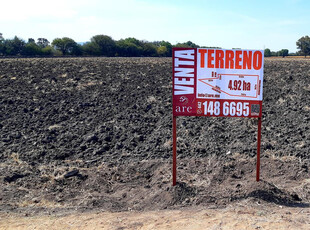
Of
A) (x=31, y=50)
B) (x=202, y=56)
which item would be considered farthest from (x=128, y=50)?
(x=202, y=56)

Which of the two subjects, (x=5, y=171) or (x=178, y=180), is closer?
(x=178, y=180)

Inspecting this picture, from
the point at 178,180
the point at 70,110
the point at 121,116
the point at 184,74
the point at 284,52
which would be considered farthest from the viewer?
the point at 284,52

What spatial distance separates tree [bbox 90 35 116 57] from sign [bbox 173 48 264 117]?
65589mm

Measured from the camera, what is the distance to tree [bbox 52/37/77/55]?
66.9 m

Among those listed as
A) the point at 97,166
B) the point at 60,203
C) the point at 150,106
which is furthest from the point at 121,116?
the point at 60,203

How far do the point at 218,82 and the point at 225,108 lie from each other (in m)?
0.49

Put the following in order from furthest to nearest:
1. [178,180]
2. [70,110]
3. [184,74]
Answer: [70,110], [178,180], [184,74]

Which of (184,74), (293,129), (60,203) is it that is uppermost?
(184,74)

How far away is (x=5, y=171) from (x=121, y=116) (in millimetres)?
5000

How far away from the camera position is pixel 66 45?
221 ft

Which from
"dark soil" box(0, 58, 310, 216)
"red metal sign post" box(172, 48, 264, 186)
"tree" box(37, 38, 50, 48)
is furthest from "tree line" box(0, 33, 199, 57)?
"red metal sign post" box(172, 48, 264, 186)

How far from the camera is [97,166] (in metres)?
7.95

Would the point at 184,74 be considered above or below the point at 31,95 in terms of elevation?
above

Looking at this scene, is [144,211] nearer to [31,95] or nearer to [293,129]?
[293,129]
